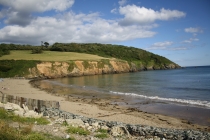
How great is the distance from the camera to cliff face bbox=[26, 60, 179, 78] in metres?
69.1

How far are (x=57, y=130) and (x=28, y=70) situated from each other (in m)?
61.5

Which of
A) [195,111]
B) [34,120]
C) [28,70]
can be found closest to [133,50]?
[28,70]

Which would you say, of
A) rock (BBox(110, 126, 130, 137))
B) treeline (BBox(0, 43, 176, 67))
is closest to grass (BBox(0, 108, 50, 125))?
rock (BBox(110, 126, 130, 137))

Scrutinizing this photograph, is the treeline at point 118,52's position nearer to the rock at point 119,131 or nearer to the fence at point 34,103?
the fence at point 34,103

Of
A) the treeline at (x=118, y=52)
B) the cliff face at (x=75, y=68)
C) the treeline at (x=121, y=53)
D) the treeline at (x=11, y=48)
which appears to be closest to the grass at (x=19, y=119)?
the cliff face at (x=75, y=68)

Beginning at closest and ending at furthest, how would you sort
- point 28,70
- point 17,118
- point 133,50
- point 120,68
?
point 17,118, point 28,70, point 120,68, point 133,50

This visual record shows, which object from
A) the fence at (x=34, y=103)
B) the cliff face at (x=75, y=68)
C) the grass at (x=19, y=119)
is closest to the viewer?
the grass at (x=19, y=119)

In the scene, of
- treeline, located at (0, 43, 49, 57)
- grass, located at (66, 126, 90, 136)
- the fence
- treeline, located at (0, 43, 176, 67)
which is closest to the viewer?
grass, located at (66, 126, 90, 136)

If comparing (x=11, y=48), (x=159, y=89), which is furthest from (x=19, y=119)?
(x=11, y=48)

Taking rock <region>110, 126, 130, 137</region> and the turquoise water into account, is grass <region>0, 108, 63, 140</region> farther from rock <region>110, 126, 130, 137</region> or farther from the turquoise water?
the turquoise water

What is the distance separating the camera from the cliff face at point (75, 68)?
6906cm

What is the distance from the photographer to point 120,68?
9944 centimetres

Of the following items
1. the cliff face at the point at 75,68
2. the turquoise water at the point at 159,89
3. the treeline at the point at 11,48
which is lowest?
the turquoise water at the point at 159,89

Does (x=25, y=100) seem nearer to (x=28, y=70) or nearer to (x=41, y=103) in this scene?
(x=41, y=103)
